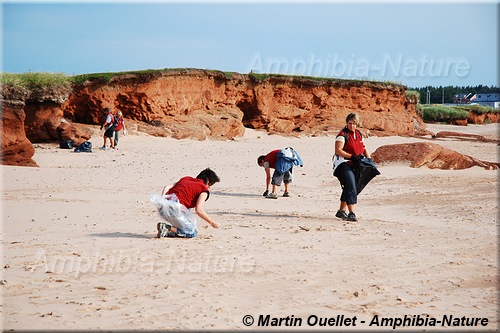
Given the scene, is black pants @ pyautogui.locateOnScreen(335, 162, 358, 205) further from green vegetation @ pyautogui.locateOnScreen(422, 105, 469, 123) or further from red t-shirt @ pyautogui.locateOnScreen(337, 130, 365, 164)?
green vegetation @ pyautogui.locateOnScreen(422, 105, 469, 123)

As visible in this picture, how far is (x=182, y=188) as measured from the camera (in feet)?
27.6

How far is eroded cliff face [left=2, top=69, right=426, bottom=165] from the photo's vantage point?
21.0m

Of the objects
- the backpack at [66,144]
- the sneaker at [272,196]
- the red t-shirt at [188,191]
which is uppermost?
the backpack at [66,144]

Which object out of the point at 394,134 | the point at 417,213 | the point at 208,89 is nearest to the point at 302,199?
the point at 417,213

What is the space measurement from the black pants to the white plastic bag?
8.93ft

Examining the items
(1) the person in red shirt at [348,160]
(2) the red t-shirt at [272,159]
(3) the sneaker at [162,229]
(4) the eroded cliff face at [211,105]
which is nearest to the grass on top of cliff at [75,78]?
(4) the eroded cliff face at [211,105]

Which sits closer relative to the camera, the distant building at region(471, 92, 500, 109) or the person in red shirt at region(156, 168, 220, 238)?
the person in red shirt at region(156, 168, 220, 238)

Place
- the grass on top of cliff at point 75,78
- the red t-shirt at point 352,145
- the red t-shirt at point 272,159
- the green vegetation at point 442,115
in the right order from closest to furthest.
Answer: the red t-shirt at point 352,145 < the red t-shirt at point 272,159 < the grass on top of cliff at point 75,78 < the green vegetation at point 442,115

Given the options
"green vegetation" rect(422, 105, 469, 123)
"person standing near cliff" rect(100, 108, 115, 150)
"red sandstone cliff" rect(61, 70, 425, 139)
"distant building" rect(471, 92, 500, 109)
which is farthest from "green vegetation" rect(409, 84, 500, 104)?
"person standing near cliff" rect(100, 108, 115, 150)

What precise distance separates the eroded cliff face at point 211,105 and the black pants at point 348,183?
9.70m

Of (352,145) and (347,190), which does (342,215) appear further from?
(352,145)

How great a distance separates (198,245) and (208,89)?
65.1ft

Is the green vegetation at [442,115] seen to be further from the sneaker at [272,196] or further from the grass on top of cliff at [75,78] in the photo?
the sneaker at [272,196]

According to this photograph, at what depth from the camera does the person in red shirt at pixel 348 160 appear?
984 centimetres
